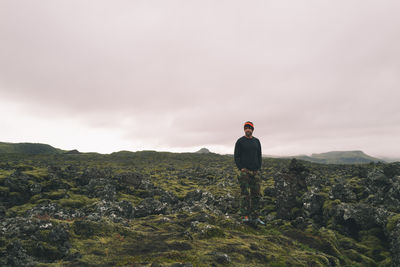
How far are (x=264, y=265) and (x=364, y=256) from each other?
315 inches

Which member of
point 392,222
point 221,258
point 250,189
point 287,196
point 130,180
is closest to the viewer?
point 221,258

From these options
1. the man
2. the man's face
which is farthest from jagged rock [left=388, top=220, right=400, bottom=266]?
the man's face

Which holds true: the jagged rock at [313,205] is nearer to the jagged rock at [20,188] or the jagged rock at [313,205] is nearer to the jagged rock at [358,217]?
the jagged rock at [358,217]

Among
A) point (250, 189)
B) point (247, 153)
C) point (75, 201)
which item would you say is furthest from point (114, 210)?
point (247, 153)

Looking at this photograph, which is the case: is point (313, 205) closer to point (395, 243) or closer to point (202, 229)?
point (395, 243)

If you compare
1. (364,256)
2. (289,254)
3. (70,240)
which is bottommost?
(364,256)

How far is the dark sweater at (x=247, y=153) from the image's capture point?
1464 cm

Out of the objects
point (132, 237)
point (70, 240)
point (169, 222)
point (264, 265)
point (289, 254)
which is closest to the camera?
point (264, 265)

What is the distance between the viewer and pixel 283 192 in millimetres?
20766

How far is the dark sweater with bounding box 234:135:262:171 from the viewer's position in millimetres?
14641

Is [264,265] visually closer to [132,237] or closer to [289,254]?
[289,254]

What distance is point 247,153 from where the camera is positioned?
1470 cm

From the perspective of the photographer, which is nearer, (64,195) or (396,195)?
(396,195)

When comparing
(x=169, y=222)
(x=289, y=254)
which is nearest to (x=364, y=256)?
(x=289, y=254)
